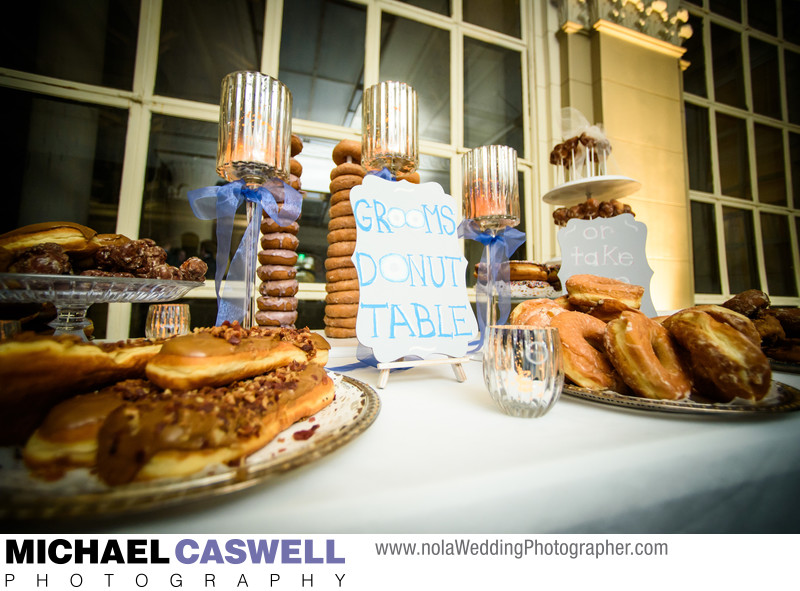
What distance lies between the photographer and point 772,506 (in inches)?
22.3

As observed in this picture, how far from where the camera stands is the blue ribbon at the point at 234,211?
43.5 inches

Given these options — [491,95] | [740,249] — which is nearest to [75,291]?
[491,95]

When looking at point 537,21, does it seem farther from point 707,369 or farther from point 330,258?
point 707,369

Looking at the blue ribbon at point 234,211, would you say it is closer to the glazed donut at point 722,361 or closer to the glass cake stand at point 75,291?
the glass cake stand at point 75,291

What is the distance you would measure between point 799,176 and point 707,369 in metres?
6.95

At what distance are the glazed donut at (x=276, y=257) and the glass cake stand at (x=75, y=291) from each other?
Answer: 0.43 m

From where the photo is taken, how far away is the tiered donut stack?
1.48 m

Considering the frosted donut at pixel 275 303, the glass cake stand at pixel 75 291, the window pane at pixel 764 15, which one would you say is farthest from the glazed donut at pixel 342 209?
the window pane at pixel 764 15

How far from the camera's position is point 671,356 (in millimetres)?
731

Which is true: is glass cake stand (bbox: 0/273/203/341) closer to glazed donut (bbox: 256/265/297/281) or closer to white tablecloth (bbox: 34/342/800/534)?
glazed donut (bbox: 256/265/297/281)

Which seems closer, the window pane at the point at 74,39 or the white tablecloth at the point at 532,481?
the white tablecloth at the point at 532,481

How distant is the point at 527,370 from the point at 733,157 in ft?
20.6

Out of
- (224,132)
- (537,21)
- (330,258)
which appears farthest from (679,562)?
(537,21)

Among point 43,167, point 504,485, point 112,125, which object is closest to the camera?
point 504,485
